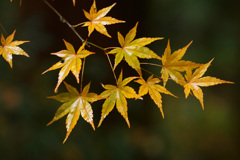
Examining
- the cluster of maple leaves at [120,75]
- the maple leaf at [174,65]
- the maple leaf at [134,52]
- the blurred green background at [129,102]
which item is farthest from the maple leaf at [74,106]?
the blurred green background at [129,102]

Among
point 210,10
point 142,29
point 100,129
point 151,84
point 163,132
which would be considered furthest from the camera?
point 210,10

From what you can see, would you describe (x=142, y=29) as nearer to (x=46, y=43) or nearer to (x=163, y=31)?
(x=163, y=31)

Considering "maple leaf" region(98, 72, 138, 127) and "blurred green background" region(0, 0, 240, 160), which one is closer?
"maple leaf" region(98, 72, 138, 127)

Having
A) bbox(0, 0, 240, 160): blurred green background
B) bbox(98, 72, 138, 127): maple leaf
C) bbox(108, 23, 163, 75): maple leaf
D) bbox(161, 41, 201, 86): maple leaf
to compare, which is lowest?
bbox(0, 0, 240, 160): blurred green background

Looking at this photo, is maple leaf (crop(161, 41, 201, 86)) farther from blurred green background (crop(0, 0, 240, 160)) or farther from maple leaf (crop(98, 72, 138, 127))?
blurred green background (crop(0, 0, 240, 160))

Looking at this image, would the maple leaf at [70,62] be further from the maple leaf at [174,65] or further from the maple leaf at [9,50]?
the maple leaf at [174,65]

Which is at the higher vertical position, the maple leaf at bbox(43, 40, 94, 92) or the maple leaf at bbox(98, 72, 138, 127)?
the maple leaf at bbox(43, 40, 94, 92)

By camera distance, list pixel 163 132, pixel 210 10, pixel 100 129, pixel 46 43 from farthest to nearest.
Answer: pixel 210 10
pixel 163 132
pixel 100 129
pixel 46 43

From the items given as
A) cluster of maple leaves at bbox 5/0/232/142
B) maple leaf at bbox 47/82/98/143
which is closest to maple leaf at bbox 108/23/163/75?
cluster of maple leaves at bbox 5/0/232/142

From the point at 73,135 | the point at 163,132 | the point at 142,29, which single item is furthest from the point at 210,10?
the point at 73,135
